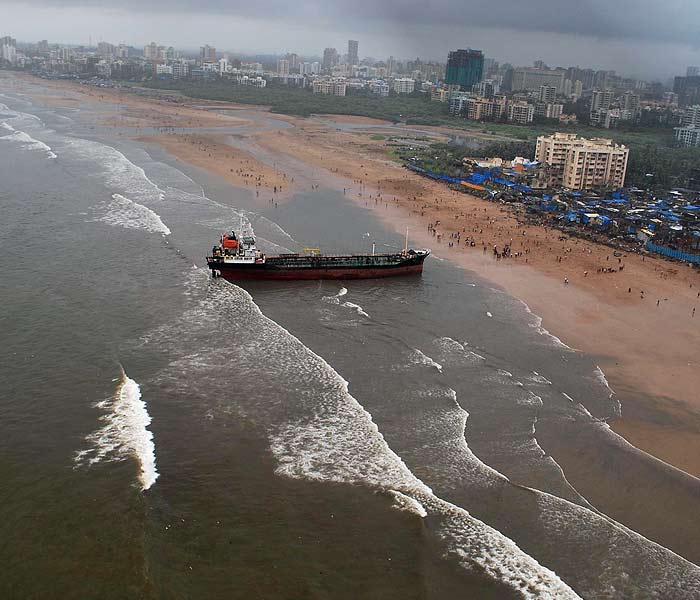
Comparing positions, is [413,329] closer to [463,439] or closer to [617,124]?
[463,439]

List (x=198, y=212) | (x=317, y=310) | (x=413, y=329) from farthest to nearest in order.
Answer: (x=198, y=212)
(x=317, y=310)
(x=413, y=329)

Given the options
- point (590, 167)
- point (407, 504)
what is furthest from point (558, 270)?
point (590, 167)

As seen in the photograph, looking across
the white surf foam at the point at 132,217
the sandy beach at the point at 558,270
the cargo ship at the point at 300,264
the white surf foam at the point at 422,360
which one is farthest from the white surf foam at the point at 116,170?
the white surf foam at the point at 422,360

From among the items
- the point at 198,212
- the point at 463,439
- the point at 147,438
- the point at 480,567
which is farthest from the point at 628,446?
the point at 198,212

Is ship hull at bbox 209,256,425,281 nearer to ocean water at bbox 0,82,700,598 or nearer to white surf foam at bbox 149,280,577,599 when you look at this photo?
ocean water at bbox 0,82,700,598

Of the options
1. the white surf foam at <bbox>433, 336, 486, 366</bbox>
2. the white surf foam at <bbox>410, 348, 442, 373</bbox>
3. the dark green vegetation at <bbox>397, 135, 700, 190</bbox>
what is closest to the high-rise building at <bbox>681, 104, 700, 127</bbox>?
the dark green vegetation at <bbox>397, 135, 700, 190</bbox>

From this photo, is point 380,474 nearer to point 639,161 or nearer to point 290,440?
point 290,440
